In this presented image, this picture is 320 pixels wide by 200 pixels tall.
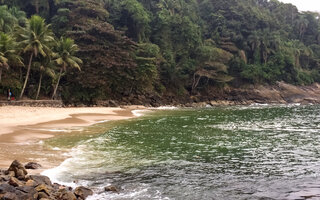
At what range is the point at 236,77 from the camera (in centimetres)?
6706

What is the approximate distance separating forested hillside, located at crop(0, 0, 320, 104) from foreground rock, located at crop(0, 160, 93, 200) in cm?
2879

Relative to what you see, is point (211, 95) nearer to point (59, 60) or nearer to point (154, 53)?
point (154, 53)

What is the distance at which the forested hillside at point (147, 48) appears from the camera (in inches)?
1572

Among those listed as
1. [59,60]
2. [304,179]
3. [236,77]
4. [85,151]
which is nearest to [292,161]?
[304,179]

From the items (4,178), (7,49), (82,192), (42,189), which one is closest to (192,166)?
(82,192)

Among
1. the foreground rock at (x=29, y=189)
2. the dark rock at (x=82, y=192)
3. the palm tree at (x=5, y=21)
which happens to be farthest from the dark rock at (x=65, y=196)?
the palm tree at (x=5, y=21)

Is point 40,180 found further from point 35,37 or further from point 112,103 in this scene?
point 112,103

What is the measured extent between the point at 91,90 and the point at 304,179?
39082 mm

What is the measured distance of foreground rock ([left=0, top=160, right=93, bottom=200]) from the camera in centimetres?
705

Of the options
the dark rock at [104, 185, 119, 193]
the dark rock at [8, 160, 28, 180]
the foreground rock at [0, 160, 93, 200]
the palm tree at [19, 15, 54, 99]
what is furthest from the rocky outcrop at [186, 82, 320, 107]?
the foreground rock at [0, 160, 93, 200]

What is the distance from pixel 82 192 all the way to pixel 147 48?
148 ft

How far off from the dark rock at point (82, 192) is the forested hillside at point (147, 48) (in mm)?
30239

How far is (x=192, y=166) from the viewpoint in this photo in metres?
11.5

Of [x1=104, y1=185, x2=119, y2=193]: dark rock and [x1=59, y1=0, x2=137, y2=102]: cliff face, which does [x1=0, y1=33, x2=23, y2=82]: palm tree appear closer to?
[x1=59, y1=0, x2=137, y2=102]: cliff face
